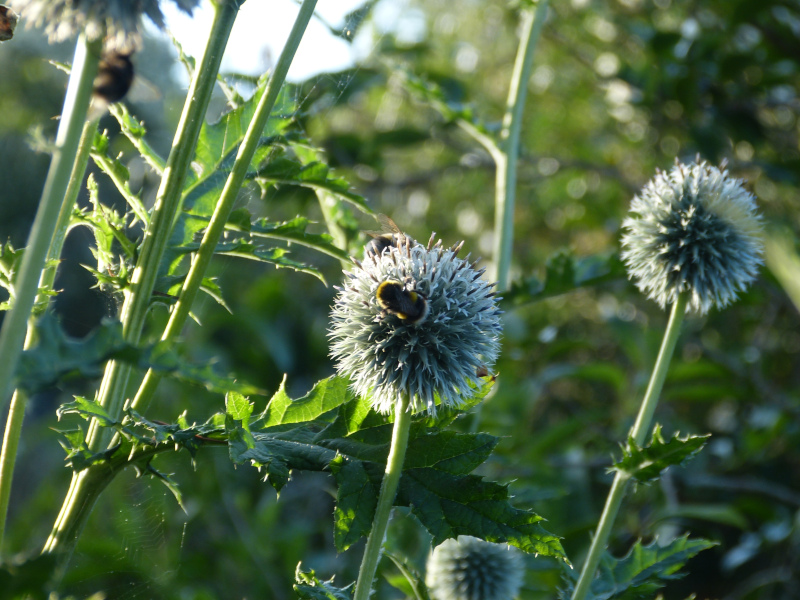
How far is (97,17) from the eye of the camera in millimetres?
761

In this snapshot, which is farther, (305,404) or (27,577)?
(305,404)

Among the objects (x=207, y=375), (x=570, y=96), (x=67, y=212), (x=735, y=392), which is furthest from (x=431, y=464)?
(x=570, y=96)

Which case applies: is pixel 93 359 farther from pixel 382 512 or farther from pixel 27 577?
pixel 382 512

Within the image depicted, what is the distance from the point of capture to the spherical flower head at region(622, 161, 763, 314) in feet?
5.53

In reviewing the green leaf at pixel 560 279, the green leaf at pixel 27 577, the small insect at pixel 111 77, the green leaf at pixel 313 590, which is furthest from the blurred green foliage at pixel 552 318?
the green leaf at pixel 27 577

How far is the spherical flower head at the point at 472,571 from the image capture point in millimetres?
1707

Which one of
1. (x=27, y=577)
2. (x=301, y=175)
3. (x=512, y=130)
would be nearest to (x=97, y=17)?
(x=301, y=175)

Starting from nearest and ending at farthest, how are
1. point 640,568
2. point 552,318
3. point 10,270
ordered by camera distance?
point 10,270
point 640,568
point 552,318

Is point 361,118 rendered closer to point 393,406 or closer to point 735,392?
point 735,392

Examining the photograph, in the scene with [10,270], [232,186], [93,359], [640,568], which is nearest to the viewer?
[93,359]

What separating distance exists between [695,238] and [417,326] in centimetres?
84

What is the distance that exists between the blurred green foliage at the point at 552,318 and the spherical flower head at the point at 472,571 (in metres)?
0.12

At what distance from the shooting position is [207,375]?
682mm

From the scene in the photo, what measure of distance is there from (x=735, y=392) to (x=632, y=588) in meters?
2.73
